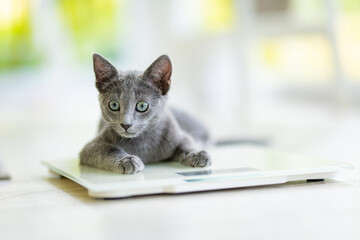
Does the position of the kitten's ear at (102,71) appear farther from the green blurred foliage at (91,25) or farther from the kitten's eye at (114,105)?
the green blurred foliage at (91,25)

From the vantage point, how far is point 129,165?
1505 mm

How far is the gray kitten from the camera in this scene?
5.13ft

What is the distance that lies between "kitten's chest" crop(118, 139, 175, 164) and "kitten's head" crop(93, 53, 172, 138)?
0.07 m

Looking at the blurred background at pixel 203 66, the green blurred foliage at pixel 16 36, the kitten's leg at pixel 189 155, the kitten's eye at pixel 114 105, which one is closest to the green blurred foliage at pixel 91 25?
the blurred background at pixel 203 66

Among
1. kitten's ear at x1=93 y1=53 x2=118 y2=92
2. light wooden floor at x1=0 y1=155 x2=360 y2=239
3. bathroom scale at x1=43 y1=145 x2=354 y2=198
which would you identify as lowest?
light wooden floor at x1=0 y1=155 x2=360 y2=239

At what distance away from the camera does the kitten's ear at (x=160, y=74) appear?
5.23 feet

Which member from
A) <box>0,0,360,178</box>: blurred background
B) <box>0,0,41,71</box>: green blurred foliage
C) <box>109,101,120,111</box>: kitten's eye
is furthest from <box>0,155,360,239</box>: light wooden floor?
<box>0,0,41,71</box>: green blurred foliage

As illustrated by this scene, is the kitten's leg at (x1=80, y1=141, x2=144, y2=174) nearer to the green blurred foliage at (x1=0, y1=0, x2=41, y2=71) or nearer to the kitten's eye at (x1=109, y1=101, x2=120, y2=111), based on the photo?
the kitten's eye at (x1=109, y1=101, x2=120, y2=111)

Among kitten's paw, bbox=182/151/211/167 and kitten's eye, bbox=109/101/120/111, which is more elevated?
→ kitten's eye, bbox=109/101/120/111

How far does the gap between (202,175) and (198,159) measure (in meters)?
0.16

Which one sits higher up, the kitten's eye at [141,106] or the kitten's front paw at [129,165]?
the kitten's eye at [141,106]

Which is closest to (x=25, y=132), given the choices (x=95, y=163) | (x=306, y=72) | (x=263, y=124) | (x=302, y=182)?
(x=263, y=124)

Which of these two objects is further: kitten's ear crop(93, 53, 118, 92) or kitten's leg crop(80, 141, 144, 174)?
kitten's ear crop(93, 53, 118, 92)

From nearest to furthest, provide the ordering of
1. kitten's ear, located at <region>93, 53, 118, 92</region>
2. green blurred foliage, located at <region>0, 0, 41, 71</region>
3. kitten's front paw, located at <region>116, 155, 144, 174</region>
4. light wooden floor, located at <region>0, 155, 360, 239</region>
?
light wooden floor, located at <region>0, 155, 360, 239</region> → kitten's front paw, located at <region>116, 155, 144, 174</region> → kitten's ear, located at <region>93, 53, 118, 92</region> → green blurred foliage, located at <region>0, 0, 41, 71</region>
